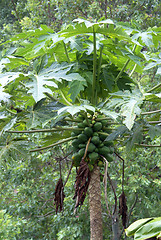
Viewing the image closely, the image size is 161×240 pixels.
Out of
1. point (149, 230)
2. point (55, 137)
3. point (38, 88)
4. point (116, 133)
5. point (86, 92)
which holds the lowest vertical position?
point (149, 230)

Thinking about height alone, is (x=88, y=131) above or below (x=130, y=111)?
below

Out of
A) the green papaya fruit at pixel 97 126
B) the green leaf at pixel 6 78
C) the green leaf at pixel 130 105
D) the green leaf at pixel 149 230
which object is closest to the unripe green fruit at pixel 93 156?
the green papaya fruit at pixel 97 126

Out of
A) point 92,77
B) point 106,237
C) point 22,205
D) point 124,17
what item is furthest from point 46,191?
point 92,77

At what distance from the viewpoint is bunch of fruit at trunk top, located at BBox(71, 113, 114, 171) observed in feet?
4.30

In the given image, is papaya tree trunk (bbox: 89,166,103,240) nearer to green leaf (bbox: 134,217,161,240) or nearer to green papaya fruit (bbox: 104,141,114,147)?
green papaya fruit (bbox: 104,141,114,147)

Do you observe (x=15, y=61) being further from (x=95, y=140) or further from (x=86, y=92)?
(x=95, y=140)

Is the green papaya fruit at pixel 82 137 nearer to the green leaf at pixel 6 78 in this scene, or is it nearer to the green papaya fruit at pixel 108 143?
the green papaya fruit at pixel 108 143

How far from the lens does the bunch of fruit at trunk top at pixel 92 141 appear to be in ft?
4.30

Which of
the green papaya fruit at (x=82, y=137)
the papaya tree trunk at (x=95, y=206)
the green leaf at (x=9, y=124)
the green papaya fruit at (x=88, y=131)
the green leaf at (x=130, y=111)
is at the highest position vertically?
the green leaf at (x=130, y=111)

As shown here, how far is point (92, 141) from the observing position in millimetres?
1319

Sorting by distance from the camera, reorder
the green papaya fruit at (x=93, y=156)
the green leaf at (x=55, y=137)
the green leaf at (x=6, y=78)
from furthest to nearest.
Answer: the green leaf at (x=55, y=137)
the green papaya fruit at (x=93, y=156)
the green leaf at (x=6, y=78)

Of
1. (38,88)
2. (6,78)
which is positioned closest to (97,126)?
(38,88)

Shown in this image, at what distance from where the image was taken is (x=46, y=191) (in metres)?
4.35

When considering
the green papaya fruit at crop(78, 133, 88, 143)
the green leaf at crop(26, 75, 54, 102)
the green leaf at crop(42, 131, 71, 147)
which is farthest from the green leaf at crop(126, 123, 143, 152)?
the green leaf at crop(26, 75, 54, 102)
